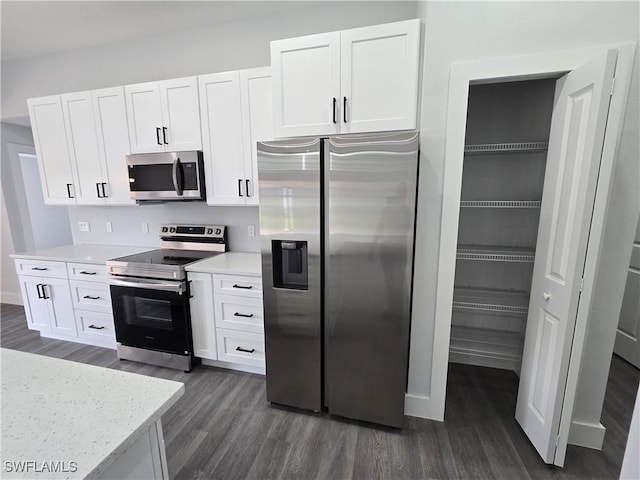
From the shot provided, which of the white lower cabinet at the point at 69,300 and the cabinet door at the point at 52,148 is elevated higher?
the cabinet door at the point at 52,148

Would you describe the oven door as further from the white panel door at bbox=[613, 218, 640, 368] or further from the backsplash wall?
the white panel door at bbox=[613, 218, 640, 368]

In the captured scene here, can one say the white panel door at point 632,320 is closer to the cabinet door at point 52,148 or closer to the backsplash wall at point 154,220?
the backsplash wall at point 154,220

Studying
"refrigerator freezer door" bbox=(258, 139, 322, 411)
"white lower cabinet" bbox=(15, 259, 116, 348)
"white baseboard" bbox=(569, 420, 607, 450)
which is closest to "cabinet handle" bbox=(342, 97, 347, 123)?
"refrigerator freezer door" bbox=(258, 139, 322, 411)

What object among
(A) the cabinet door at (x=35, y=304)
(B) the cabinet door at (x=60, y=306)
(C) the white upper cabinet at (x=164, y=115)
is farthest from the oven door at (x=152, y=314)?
(C) the white upper cabinet at (x=164, y=115)

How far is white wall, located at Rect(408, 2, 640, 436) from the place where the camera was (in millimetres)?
1388

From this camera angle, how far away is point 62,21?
2488 millimetres

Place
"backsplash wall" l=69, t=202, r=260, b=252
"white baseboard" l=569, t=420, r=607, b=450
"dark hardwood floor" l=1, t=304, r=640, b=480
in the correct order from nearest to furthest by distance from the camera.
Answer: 1. "dark hardwood floor" l=1, t=304, r=640, b=480
2. "white baseboard" l=569, t=420, r=607, b=450
3. "backsplash wall" l=69, t=202, r=260, b=252

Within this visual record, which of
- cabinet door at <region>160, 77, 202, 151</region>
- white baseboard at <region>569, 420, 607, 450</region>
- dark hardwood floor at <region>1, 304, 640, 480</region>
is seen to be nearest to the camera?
dark hardwood floor at <region>1, 304, 640, 480</region>

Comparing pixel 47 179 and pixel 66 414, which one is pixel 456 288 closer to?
pixel 66 414

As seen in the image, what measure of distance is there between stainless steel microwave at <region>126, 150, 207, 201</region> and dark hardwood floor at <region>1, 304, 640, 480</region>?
63.8 inches

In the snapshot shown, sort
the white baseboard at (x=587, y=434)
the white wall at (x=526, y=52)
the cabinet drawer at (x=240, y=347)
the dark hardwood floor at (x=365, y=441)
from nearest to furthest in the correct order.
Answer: the white wall at (x=526, y=52), the dark hardwood floor at (x=365, y=441), the white baseboard at (x=587, y=434), the cabinet drawer at (x=240, y=347)

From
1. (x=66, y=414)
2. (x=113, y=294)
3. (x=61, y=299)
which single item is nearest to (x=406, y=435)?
(x=66, y=414)

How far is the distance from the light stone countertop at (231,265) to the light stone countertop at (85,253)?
0.96m

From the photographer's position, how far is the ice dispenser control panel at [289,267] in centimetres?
182
